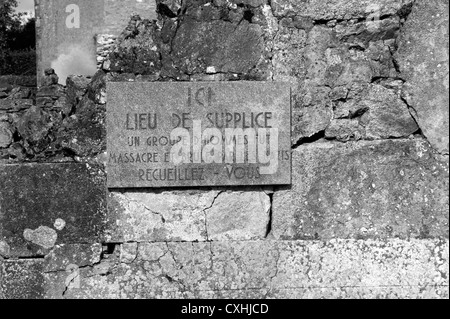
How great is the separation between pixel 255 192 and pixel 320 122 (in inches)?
20.1

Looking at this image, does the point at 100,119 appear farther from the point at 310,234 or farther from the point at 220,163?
the point at 310,234

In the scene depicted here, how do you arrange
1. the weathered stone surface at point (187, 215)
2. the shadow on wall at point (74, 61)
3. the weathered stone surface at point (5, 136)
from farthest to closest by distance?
the shadow on wall at point (74, 61)
the weathered stone surface at point (5, 136)
the weathered stone surface at point (187, 215)

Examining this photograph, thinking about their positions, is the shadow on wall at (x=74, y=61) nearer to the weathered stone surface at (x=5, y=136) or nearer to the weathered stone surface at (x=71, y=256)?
the weathered stone surface at (x=5, y=136)

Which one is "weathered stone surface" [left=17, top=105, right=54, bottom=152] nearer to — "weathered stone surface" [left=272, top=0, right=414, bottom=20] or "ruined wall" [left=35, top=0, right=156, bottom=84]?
"weathered stone surface" [left=272, top=0, right=414, bottom=20]

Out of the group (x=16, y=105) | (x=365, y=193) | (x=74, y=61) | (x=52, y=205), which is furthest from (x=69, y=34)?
(x=365, y=193)

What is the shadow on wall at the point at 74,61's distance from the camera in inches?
693

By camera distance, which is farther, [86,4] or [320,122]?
[86,4]

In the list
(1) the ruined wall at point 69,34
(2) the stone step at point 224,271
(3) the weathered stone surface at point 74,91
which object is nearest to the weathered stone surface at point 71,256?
(2) the stone step at point 224,271

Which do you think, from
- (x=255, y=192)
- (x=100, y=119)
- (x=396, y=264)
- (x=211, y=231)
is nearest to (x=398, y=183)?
(x=396, y=264)

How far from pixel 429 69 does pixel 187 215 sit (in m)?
1.48

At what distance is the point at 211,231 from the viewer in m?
4.08

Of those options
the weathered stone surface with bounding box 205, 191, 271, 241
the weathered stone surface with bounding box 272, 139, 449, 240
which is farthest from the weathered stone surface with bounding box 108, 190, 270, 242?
the weathered stone surface with bounding box 272, 139, 449, 240

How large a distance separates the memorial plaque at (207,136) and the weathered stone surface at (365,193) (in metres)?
0.15

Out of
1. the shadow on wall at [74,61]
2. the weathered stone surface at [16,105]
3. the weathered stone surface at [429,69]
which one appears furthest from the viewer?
the shadow on wall at [74,61]
